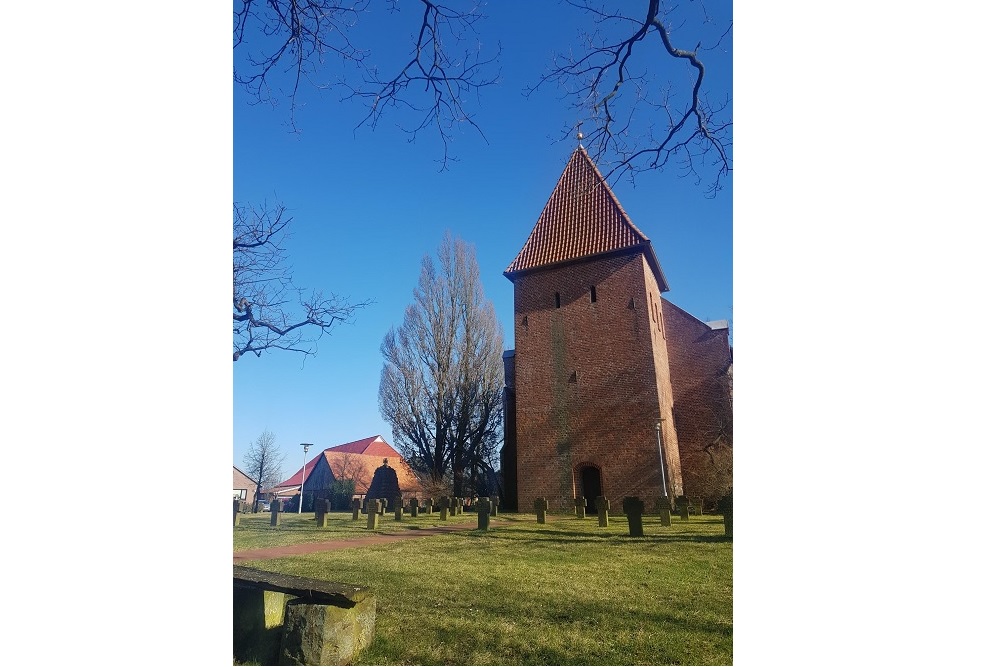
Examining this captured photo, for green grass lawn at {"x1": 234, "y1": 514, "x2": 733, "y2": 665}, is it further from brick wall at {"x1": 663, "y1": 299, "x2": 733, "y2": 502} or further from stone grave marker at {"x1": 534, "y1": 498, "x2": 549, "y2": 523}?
brick wall at {"x1": 663, "y1": 299, "x2": 733, "y2": 502}

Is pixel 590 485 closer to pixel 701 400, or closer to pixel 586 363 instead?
pixel 586 363

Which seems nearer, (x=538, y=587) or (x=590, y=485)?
(x=538, y=587)

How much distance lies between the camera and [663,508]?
3066 mm

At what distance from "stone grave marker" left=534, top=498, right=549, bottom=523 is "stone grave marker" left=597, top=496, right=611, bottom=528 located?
1.23 feet

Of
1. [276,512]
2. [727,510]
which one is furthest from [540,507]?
[276,512]

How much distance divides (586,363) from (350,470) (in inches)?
68.8

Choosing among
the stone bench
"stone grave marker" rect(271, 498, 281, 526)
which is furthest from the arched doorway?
"stone grave marker" rect(271, 498, 281, 526)

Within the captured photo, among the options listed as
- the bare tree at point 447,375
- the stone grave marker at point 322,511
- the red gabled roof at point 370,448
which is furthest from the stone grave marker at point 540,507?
the stone grave marker at point 322,511

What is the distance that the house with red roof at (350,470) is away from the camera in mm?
2904

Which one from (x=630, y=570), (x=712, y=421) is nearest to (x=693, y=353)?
(x=712, y=421)
